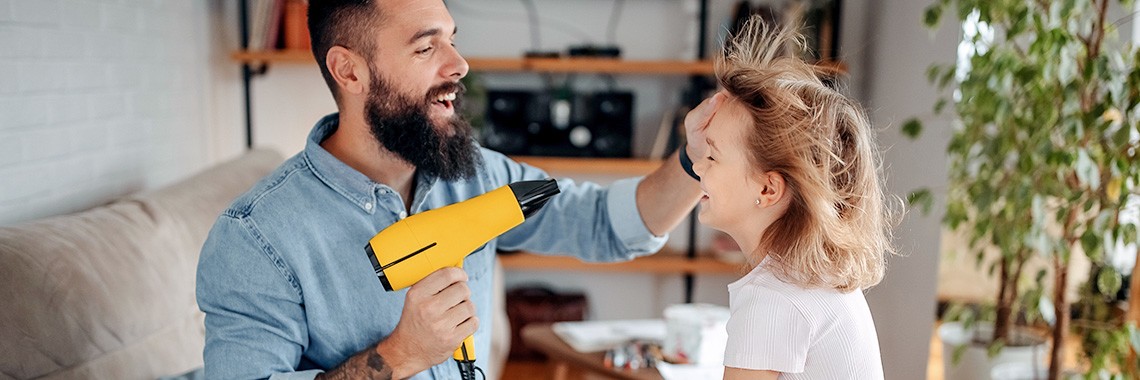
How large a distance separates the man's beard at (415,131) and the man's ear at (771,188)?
47cm

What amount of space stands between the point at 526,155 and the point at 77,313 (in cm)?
219

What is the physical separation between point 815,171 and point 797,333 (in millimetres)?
190

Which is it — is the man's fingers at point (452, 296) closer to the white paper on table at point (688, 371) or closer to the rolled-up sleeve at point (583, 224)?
the rolled-up sleeve at point (583, 224)

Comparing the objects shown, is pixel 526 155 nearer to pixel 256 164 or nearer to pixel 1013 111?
pixel 256 164

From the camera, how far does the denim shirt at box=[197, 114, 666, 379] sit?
1246mm

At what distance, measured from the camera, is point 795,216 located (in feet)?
3.82

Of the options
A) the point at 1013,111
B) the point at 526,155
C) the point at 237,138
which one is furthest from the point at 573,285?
the point at 1013,111

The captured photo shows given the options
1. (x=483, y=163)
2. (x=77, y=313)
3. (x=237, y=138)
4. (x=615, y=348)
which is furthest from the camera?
(x=237, y=138)

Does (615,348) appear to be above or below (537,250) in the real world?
below

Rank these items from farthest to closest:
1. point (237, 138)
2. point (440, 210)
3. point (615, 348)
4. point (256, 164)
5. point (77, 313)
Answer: point (237, 138), point (256, 164), point (615, 348), point (77, 313), point (440, 210)

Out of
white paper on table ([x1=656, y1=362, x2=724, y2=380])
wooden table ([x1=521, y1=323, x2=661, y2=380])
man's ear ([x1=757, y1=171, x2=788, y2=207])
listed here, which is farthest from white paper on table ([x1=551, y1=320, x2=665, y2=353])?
man's ear ([x1=757, y1=171, x2=788, y2=207])

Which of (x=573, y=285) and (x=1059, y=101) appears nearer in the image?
(x=1059, y=101)

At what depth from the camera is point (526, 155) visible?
3498 mm

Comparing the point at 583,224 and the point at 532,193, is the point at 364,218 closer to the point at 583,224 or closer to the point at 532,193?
the point at 532,193
